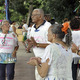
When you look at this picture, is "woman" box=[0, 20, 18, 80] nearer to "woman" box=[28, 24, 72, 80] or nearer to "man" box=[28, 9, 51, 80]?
"man" box=[28, 9, 51, 80]

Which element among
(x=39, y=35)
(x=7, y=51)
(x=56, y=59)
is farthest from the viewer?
(x=7, y=51)

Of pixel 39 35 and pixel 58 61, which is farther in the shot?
pixel 39 35

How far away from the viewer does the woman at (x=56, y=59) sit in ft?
9.38

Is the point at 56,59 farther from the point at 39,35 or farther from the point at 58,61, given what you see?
the point at 39,35

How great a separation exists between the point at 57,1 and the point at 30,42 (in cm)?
1839

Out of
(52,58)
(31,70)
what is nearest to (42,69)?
(52,58)

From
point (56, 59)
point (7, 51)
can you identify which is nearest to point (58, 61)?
point (56, 59)

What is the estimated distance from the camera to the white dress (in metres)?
2.86

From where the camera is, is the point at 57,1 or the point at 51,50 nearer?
the point at 51,50

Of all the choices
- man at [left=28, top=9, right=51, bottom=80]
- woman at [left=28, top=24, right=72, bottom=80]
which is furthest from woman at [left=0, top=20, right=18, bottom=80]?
woman at [left=28, top=24, right=72, bottom=80]

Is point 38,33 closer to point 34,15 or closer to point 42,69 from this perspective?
point 34,15

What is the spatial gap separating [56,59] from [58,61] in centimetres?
4

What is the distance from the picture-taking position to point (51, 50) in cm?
285

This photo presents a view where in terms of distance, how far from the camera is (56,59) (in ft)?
9.46
